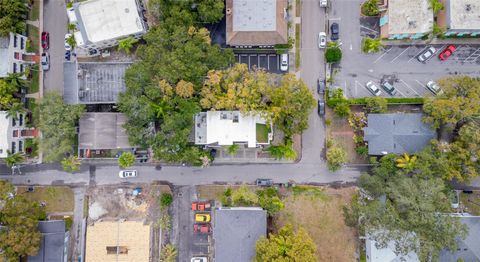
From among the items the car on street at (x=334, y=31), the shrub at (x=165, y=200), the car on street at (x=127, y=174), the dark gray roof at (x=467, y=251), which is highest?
the car on street at (x=334, y=31)

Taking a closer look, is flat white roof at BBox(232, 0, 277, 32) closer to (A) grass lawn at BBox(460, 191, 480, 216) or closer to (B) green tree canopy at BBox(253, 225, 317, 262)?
(B) green tree canopy at BBox(253, 225, 317, 262)

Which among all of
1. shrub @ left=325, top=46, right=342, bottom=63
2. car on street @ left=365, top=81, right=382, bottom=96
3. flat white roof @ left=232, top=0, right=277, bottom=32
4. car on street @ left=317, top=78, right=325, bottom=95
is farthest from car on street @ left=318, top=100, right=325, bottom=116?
flat white roof @ left=232, top=0, right=277, bottom=32

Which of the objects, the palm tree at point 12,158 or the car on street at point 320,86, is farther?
the car on street at point 320,86

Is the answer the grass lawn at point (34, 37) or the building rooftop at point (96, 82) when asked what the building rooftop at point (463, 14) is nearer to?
the building rooftop at point (96, 82)

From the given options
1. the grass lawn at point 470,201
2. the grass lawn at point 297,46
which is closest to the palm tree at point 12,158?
the grass lawn at point 297,46

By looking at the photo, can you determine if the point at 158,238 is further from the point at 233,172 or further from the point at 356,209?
the point at 356,209

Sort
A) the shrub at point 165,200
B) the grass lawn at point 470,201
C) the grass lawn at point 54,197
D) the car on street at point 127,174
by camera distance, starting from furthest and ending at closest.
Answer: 1. the grass lawn at point 54,197
2. the car on street at point 127,174
3. the shrub at point 165,200
4. the grass lawn at point 470,201
